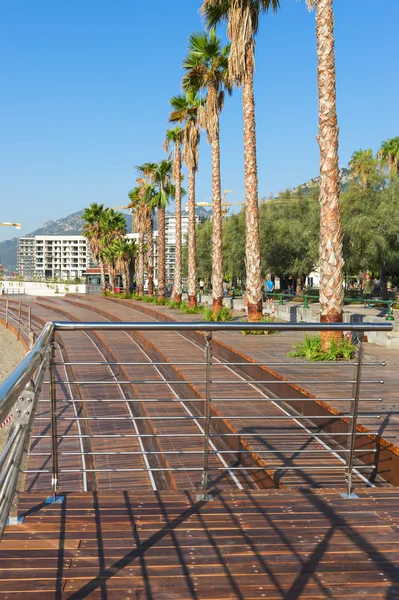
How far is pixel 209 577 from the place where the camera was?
3.00 m

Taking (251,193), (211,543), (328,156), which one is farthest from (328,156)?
(211,543)

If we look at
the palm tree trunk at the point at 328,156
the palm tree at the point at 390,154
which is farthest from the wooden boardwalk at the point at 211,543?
the palm tree at the point at 390,154

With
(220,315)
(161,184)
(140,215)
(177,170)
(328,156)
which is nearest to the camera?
(328,156)

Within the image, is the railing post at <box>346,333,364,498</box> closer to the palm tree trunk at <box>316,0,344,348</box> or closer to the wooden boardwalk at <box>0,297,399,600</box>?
the wooden boardwalk at <box>0,297,399,600</box>

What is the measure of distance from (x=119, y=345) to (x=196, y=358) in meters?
6.02

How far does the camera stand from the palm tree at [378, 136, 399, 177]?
49688mm

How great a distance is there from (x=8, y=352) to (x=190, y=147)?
1388 centimetres

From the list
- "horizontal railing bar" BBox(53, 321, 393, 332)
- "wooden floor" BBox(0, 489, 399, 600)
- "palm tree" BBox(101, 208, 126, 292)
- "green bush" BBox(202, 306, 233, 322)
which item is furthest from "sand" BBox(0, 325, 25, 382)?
"palm tree" BBox(101, 208, 126, 292)

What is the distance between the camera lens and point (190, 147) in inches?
1166

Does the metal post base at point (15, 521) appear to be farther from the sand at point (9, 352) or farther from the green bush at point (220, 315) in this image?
the sand at point (9, 352)

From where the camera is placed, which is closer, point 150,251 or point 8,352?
point 8,352

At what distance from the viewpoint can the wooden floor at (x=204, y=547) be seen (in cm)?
289

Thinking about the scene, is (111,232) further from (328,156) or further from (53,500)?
(53,500)

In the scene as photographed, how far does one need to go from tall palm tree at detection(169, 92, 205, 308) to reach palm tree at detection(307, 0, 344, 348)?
16.6 metres
